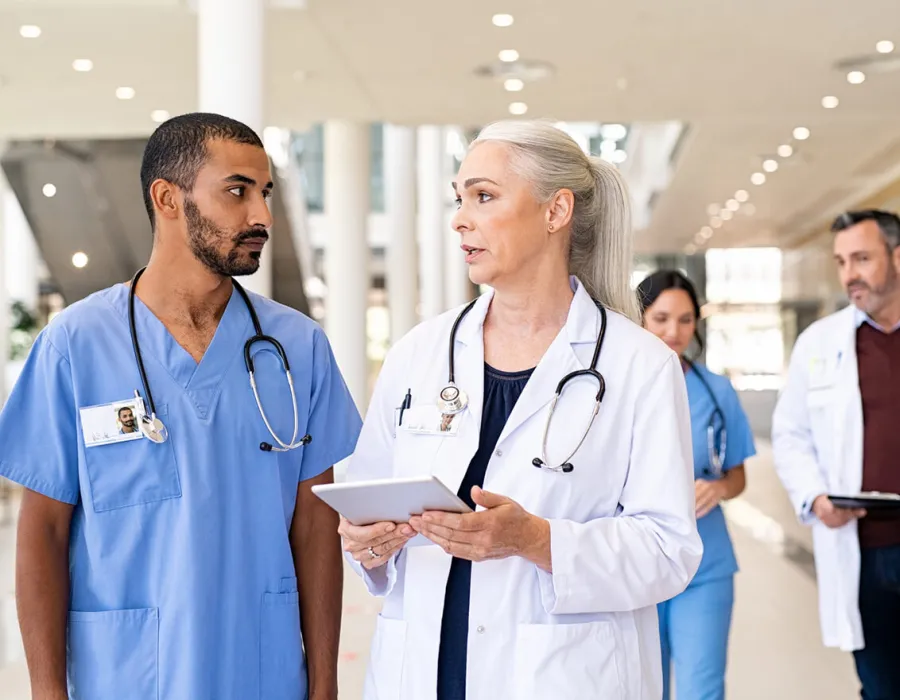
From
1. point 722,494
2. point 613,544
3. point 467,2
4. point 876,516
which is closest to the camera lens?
point 613,544

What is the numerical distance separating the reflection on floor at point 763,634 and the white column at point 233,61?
6.71 ft

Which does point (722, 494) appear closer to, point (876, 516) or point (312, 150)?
point (876, 516)

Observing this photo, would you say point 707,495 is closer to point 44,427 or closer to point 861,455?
point 861,455

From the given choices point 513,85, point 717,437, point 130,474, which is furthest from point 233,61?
point 130,474

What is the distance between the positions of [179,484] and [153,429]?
0.34 ft

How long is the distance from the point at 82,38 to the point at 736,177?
10.3m

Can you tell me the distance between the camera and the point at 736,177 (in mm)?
15703

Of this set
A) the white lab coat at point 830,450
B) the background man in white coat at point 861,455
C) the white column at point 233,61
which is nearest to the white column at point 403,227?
the white column at point 233,61

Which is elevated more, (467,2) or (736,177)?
(736,177)

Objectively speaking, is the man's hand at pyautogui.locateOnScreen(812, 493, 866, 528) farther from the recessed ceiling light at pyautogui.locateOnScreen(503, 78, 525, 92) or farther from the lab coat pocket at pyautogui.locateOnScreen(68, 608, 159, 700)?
the recessed ceiling light at pyautogui.locateOnScreen(503, 78, 525, 92)

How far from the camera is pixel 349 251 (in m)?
11.5

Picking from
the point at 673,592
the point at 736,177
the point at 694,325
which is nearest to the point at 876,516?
the point at 694,325

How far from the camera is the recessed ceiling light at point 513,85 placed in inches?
365

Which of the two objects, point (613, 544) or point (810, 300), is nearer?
point (613, 544)
